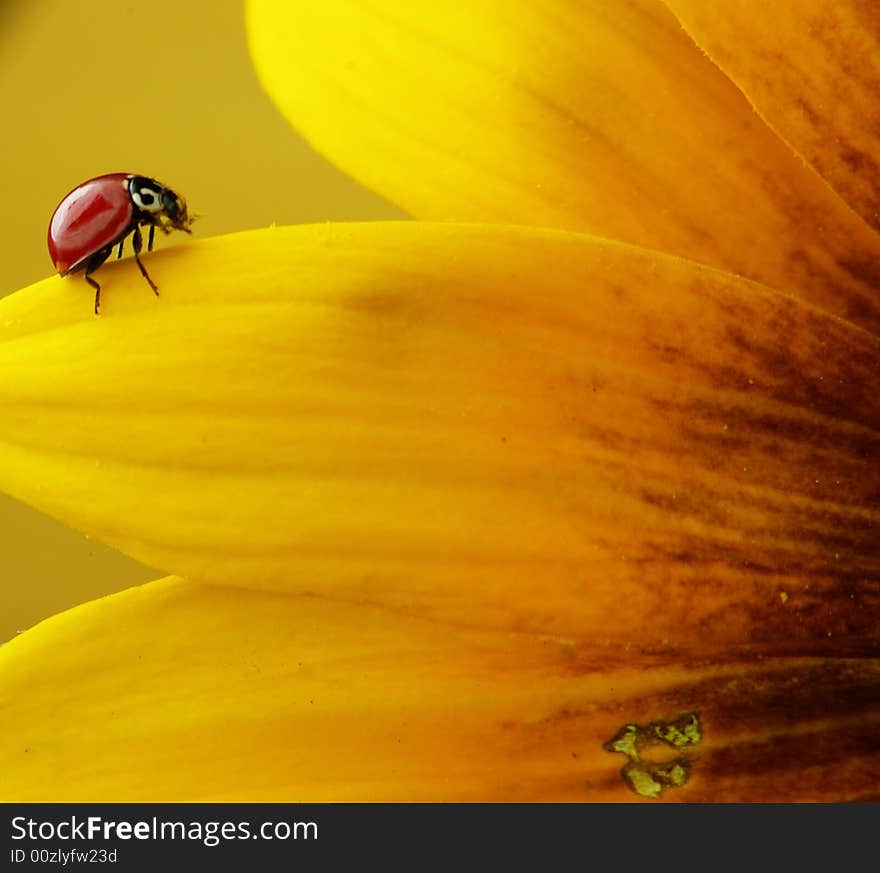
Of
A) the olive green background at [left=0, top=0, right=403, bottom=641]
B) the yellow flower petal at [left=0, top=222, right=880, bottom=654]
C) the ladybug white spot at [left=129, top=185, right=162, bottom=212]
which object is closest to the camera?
the yellow flower petal at [left=0, top=222, right=880, bottom=654]

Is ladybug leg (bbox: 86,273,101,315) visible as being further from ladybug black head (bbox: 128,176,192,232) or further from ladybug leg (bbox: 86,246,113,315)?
ladybug black head (bbox: 128,176,192,232)

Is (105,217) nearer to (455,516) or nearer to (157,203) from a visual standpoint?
(157,203)

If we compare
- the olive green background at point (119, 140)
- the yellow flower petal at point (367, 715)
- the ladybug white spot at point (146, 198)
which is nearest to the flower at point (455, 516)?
the yellow flower petal at point (367, 715)

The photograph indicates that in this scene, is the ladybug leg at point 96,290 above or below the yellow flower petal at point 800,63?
below

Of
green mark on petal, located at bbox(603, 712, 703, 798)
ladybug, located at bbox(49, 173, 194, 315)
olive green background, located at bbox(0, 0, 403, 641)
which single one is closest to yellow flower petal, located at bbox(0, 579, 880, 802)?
green mark on petal, located at bbox(603, 712, 703, 798)

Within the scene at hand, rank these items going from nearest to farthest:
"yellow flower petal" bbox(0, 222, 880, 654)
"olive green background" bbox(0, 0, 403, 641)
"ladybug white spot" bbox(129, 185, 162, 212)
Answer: "yellow flower petal" bbox(0, 222, 880, 654) < "ladybug white spot" bbox(129, 185, 162, 212) < "olive green background" bbox(0, 0, 403, 641)

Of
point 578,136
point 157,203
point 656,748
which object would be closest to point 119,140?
A: point 157,203

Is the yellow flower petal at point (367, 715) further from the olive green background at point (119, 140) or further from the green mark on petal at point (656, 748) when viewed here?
the olive green background at point (119, 140)
